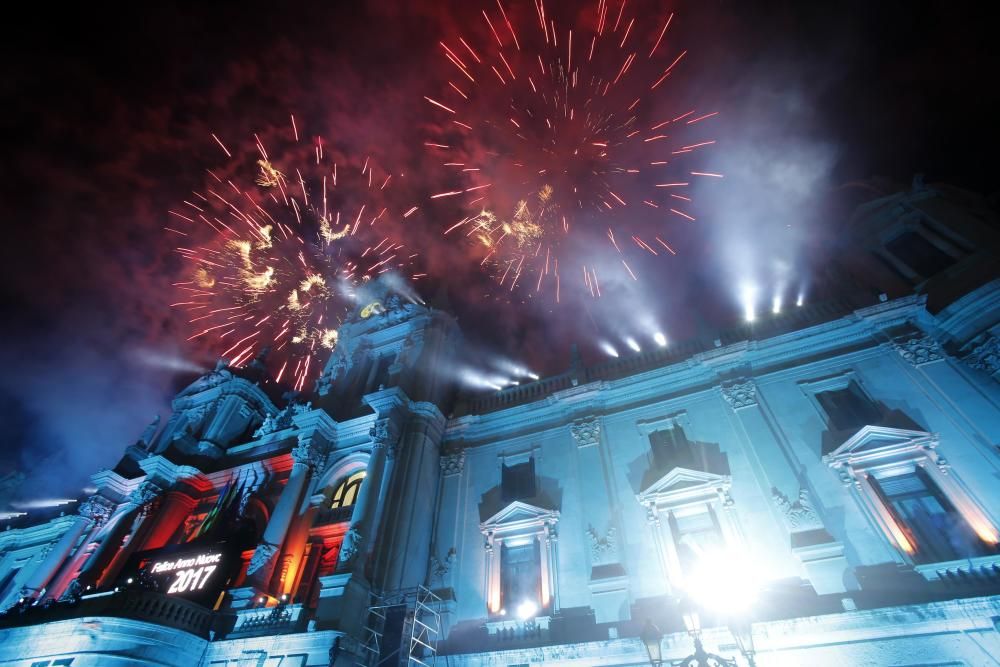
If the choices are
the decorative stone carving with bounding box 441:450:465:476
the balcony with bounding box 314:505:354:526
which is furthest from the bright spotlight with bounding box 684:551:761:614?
the balcony with bounding box 314:505:354:526

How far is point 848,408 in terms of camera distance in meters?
15.6

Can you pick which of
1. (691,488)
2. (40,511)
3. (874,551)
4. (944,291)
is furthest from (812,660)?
(40,511)

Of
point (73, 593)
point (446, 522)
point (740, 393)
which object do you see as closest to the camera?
point (73, 593)

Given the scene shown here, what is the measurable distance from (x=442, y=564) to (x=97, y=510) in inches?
857

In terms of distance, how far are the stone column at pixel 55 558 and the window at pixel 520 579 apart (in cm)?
2455

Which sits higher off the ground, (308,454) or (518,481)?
(308,454)

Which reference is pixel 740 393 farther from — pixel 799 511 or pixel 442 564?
pixel 442 564

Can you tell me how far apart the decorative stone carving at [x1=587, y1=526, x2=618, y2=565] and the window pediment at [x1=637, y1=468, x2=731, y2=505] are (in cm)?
168

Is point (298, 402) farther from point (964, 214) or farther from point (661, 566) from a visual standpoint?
point (964, 214)

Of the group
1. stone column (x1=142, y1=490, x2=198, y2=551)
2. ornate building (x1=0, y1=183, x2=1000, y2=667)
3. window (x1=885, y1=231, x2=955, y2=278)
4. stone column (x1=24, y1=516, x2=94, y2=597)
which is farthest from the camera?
stone column (x1=24, y1=516, x2=94, y2=597)

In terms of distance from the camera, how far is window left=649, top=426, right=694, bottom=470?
1669 centimetres

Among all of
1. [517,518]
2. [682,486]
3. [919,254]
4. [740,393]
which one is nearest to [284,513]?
[517,518]

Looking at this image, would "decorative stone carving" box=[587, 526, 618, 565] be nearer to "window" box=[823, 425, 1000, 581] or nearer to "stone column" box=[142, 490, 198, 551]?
"window" box=[823, 425, 1000, 581]

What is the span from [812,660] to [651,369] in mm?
11038
